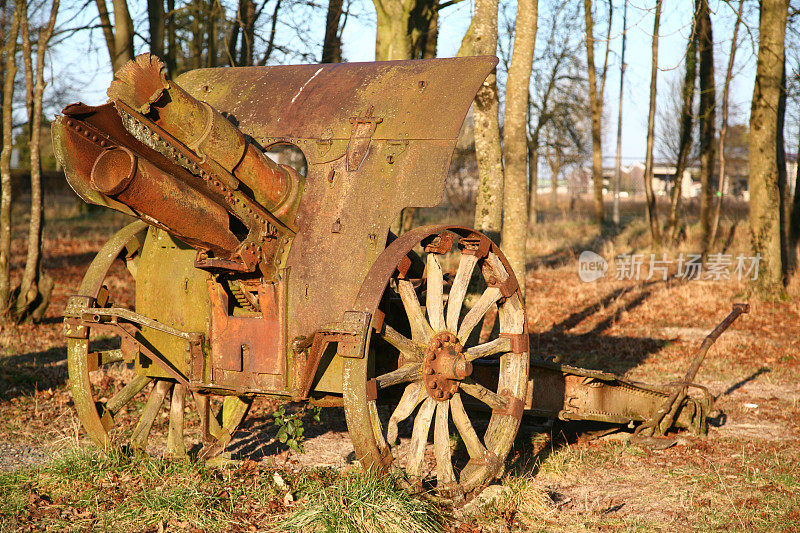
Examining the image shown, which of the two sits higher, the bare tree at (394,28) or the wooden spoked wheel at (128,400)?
the bare tree at (394,28)

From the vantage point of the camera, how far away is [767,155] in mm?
12477

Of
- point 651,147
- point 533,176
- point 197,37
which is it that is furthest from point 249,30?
point 533,176

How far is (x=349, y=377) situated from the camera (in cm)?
380

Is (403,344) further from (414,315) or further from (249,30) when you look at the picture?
(249,30)

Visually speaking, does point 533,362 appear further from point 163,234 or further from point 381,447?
point 163,234

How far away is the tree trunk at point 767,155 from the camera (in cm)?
1233

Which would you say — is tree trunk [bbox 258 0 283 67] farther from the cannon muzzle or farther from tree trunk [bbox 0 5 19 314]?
the cannon muzzle

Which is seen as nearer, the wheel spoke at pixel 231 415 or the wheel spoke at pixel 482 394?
the wheel spoke at pixel 482 394

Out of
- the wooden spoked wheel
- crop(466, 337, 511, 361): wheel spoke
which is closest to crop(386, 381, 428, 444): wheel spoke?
crop(466, 337, 511, 361): wheel spoke

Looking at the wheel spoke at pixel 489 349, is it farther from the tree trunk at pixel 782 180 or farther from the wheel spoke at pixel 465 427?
the tree trunk at pixel 782 180

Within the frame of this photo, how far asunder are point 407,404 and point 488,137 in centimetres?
421

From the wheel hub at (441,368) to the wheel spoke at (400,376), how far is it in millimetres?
79

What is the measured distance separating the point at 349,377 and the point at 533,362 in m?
1.82

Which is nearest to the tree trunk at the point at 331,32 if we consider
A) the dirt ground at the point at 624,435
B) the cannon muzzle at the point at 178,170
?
the dirt ground at the point at 624,435
